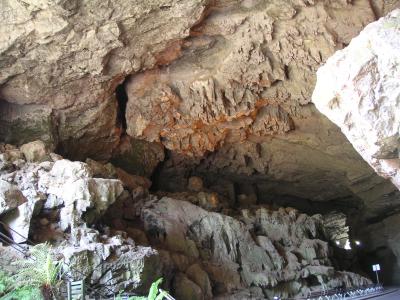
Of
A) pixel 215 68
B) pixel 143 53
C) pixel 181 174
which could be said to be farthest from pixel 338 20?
pixel 181 174

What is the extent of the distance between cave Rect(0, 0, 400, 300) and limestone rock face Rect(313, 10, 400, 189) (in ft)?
0.07

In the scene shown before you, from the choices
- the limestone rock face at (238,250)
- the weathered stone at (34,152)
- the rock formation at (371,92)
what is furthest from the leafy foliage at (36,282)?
the limestone rock face at (238,250)

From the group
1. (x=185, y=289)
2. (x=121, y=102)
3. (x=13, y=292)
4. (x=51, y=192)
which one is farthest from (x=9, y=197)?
(x=121, y=102)

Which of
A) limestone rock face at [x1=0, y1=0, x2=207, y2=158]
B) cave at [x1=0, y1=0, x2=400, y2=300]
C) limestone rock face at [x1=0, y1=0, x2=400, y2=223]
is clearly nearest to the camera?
cave at [x1=0, y1=0, x2=400, y2=300]

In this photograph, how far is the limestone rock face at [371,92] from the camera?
6258mm

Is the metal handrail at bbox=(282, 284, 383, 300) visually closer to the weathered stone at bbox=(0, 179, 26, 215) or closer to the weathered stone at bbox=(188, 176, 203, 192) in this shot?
the weathered stone at bbox=(188, 176, 203, 192)

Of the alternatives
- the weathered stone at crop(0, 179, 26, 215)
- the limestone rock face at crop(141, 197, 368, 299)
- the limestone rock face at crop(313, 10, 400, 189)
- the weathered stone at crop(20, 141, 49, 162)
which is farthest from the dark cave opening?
the limestone rock face at crop(313, 10, 400, 189)

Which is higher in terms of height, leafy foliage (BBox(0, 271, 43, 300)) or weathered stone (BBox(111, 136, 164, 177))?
weathered stone (BBox(111, 136, 164, 177))

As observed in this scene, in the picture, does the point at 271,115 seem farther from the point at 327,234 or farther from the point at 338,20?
the point at 327,234

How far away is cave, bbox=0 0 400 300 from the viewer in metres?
8.52

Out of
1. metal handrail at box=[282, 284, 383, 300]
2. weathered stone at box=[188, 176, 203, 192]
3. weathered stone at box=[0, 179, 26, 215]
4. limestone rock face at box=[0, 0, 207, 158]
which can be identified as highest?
limestone rock face at box=[0, 0, 207, 158]

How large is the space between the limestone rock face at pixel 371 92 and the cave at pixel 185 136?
2 centimetres

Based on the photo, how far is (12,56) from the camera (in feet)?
40.1

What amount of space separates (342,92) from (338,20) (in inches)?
279
